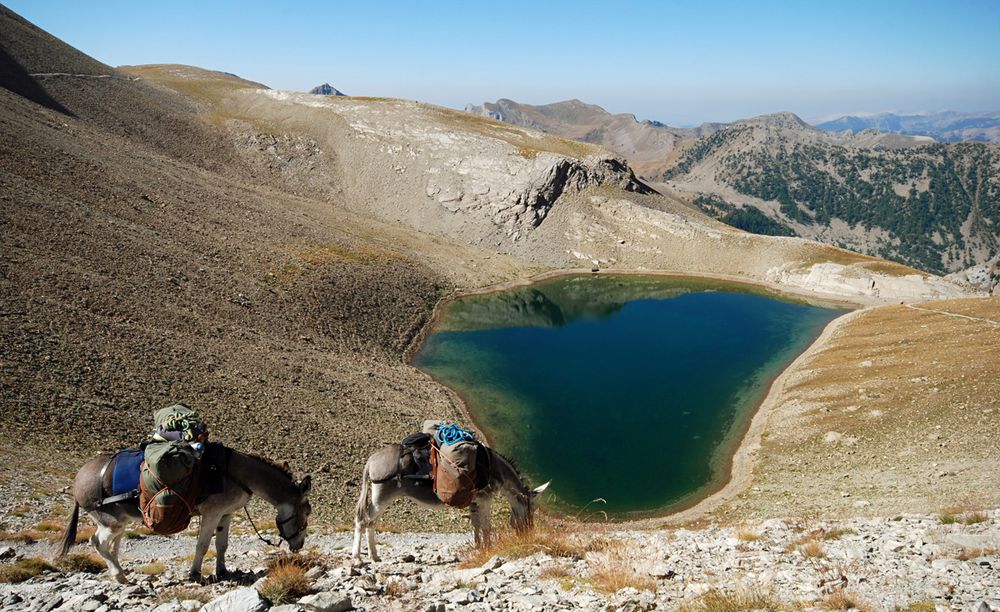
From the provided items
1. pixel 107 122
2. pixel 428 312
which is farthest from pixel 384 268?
pixel 107 122

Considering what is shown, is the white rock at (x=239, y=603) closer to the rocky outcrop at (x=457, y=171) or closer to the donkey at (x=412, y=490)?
the donkey at (x=412, y=490)

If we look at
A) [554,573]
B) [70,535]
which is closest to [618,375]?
[554,573]

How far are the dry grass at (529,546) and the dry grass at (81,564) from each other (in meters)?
6.35

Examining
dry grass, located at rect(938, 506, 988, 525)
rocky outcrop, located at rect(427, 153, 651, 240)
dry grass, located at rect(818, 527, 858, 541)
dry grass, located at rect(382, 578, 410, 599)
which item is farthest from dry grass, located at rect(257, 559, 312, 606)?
rocky outcrop, located at rect(427, 153, 651, 240)

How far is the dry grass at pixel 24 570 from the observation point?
8000 millimetres

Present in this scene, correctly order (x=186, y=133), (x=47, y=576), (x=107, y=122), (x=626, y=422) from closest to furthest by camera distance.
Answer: (x=47, y=576)
(x=626, y=422)
(x=107, y=122)
(x=186, y=133)

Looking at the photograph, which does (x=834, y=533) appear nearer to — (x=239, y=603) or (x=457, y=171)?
(x=239, y=603)

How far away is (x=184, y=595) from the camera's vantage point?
776 cm

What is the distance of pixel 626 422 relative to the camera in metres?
30.2

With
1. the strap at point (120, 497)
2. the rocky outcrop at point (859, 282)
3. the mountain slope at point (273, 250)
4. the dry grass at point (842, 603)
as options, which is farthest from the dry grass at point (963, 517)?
the rocky outcrop at point (859, 282)

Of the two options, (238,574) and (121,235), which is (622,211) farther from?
(238,574)

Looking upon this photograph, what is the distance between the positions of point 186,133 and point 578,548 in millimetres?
79238

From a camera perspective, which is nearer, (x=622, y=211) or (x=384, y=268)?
(x=384, y=268)

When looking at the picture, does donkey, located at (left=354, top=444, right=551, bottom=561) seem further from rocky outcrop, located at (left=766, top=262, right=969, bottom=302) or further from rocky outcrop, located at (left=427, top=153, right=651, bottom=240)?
rocky outcrop, located at (left=427, top=153, right=651, bottom=240)
